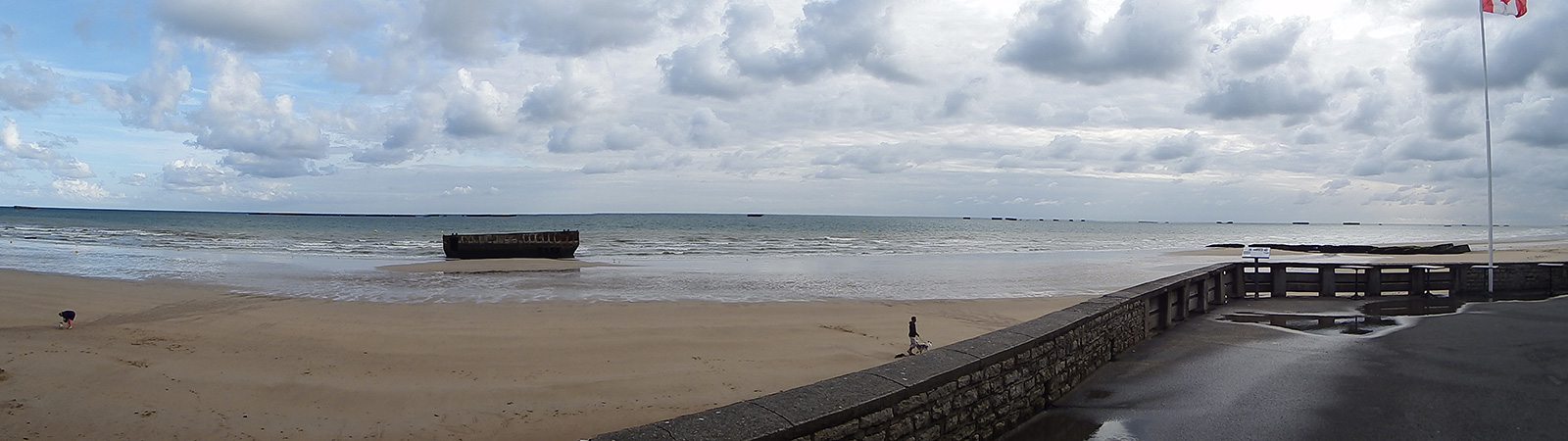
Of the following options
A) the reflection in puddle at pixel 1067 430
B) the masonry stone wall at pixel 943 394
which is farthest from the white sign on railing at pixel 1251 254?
the reflection in puddle at pixel 1067 430

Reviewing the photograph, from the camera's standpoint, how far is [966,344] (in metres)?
5.74

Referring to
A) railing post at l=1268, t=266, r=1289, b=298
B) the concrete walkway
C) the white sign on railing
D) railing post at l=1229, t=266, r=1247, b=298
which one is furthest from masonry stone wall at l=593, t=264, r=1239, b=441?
the white sign on railing

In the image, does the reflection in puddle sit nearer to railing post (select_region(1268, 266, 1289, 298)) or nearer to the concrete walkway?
the concrete walkway

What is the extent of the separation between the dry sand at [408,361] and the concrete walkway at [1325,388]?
3356 millimetres

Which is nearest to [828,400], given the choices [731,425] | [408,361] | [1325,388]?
[731,425]

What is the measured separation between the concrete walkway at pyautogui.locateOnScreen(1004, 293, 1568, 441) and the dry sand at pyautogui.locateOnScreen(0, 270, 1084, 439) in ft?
11.0

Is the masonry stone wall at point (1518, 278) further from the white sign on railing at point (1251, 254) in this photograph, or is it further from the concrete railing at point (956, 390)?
the concrete railing at point (956, 390)

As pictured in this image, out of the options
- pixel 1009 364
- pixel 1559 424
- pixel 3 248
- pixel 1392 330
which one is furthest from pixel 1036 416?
pixel 3 248

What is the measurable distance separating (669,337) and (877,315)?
4671 mm

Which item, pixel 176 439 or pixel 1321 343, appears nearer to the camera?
pixel 176 439

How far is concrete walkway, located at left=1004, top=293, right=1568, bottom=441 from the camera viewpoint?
5.85m

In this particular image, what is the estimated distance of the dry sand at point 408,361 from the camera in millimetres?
7090

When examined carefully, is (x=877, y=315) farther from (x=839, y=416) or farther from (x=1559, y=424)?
(x=839, y=416)

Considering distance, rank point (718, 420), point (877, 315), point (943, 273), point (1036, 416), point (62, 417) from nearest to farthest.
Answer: point (718, 420)
point (1036, 416)
point (62, 417)
point (877, 315)
point (943, 273)
